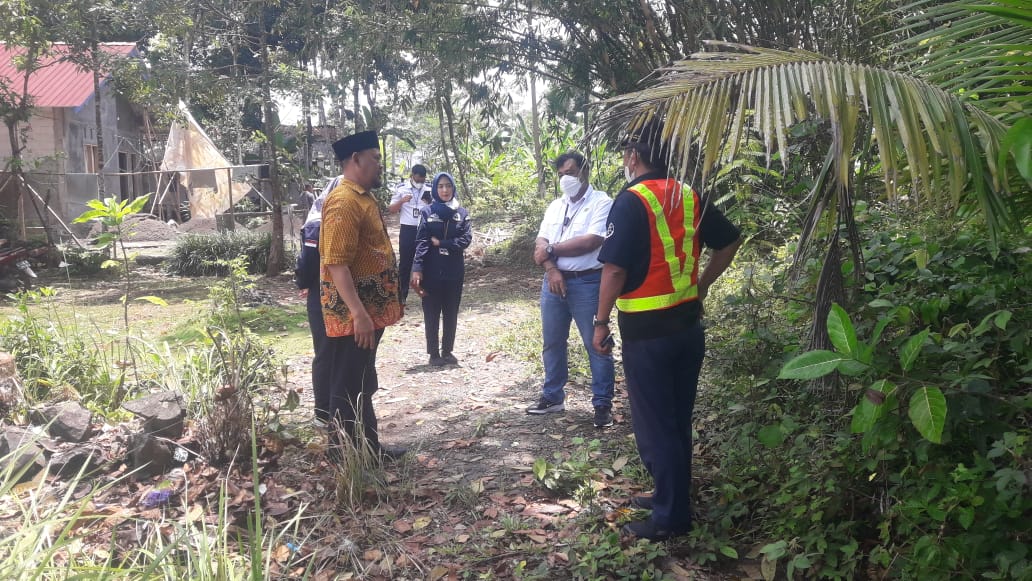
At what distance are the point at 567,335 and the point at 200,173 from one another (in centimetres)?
1809

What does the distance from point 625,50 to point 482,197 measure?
11008mm

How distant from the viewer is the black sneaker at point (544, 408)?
5.67m

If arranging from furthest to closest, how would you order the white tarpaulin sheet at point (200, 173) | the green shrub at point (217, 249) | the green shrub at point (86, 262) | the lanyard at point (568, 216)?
the white tarpaulin sheet at point (200, 173) < the green shrub at point (217, 249) < the green shrub at point (86, 262) < the lanyard at point (568, 216)

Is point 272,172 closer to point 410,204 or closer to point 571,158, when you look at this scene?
point 410,204

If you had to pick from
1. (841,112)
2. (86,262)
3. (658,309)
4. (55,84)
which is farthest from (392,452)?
(55,84)

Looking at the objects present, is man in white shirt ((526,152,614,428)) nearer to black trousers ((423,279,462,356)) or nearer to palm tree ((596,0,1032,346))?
black trousers ((423,279,462,356))

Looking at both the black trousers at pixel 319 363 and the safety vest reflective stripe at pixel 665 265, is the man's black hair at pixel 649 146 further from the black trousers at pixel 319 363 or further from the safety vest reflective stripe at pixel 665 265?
Result: the black trousers at pixel 319 363

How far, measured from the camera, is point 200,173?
20.8 meters

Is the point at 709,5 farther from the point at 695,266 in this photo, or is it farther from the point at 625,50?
the point at 695,266

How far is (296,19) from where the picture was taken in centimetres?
1327

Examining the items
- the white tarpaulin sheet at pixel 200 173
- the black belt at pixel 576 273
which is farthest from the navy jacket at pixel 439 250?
the white tarpaulin sheet at pixel 200 173

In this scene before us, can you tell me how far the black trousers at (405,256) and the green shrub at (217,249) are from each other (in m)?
6.98

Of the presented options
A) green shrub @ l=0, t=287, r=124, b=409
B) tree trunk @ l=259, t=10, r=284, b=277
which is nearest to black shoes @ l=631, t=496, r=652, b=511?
green shrub @ l=0, t=287, r=124, b=409

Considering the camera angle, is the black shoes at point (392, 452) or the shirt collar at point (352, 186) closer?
the shirt collar at point (352, 186)
